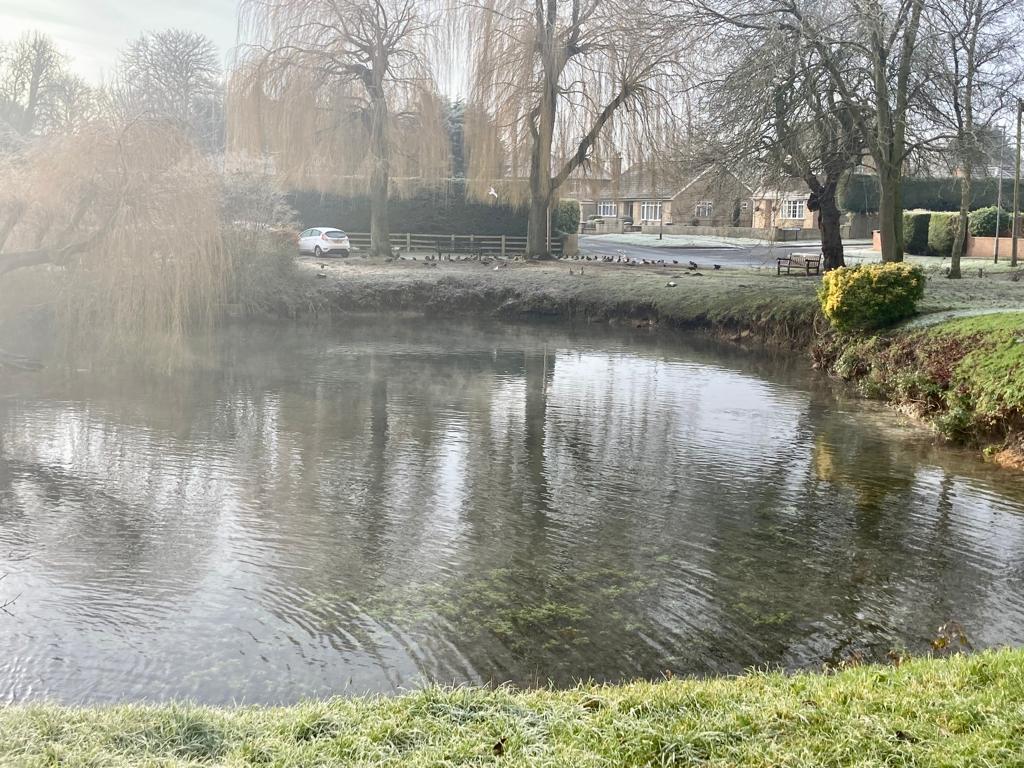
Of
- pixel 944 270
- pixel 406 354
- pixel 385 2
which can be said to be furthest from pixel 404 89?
pixel 944 270

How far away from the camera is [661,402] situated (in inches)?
633

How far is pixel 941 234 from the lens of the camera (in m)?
37.1

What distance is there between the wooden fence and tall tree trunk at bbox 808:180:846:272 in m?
13.7

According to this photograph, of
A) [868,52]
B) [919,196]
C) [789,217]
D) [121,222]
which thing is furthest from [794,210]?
[121,222]

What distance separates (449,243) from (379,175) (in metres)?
7.00

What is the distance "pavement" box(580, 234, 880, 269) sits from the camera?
37.6 meters

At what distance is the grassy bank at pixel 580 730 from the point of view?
11.7 feet

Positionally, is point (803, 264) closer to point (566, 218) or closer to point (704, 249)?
point (566, 218)

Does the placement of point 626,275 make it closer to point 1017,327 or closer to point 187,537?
point 1017,327

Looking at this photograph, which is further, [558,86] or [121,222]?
[558,86]

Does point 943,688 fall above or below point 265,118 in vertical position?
below

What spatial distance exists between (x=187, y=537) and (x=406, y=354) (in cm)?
1245

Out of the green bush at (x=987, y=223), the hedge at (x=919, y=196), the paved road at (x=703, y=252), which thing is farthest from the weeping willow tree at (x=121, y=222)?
the hedge at (x=919, y=196)

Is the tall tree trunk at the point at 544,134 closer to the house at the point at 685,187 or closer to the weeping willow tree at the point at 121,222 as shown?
the house at the point at 685,187
